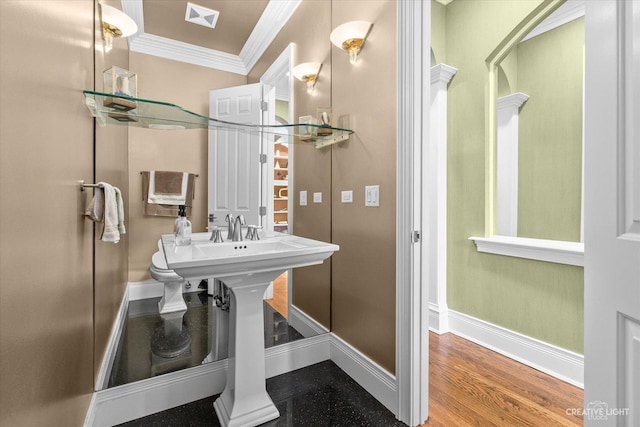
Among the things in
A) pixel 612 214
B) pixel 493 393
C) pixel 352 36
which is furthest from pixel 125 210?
pixel 493 393

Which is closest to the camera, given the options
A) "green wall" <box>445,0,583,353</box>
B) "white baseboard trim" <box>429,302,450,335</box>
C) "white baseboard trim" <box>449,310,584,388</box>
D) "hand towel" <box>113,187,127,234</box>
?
"hand towel" <box>113,187,127,234</box>

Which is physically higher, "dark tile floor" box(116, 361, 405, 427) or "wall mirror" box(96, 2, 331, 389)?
"wall mirror" box(96, 2, 331, 389)

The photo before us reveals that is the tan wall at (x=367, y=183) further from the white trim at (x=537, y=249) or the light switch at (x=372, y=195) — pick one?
the white trim at (x=537, y=249)

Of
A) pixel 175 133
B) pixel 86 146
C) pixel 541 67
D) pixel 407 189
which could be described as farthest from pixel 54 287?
pixel 541 67

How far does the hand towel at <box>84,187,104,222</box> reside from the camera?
115cm

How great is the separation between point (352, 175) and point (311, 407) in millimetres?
1334

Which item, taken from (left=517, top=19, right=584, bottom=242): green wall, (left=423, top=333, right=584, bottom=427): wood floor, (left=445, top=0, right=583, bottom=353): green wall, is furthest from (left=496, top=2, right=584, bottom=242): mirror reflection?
(left=423, top=333, right=584, bottom=427): wood floor

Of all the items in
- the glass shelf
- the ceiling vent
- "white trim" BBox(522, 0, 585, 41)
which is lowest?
the glass shelf

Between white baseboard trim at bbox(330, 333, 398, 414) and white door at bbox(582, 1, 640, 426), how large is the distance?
870 mm

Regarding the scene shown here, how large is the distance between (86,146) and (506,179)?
120 inches

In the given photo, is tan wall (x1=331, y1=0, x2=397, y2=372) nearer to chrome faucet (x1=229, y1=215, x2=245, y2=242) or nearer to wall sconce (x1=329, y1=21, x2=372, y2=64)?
wall sconce (x1=329, y1=21, x2=372, y2=64)

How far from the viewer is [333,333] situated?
6.49ft

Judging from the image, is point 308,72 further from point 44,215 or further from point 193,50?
point 44,215

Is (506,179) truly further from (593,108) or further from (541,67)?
(593,108)
